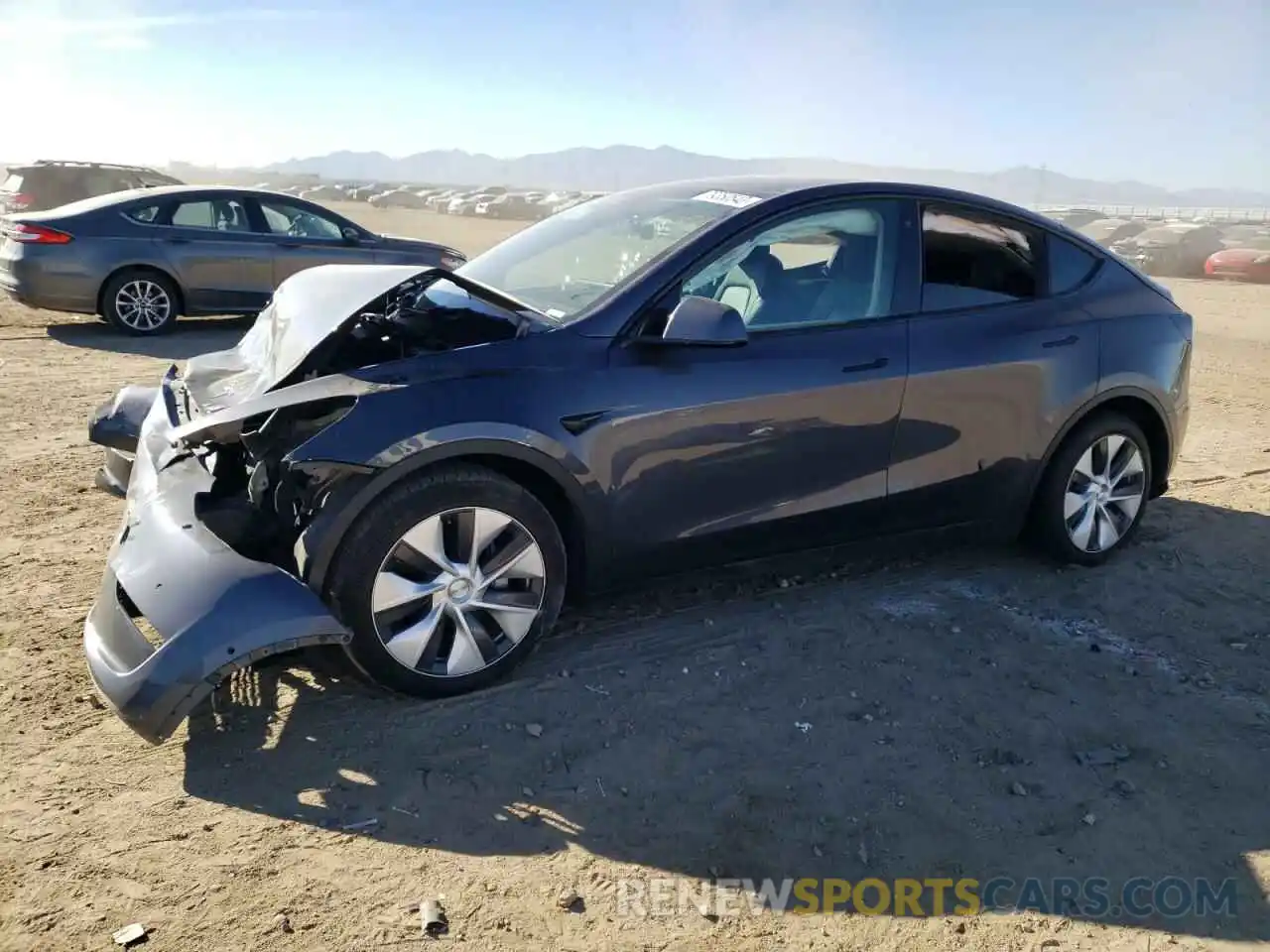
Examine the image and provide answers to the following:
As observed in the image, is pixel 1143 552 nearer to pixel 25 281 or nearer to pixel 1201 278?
pixel 25 281

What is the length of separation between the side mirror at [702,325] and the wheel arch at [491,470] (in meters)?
0.61

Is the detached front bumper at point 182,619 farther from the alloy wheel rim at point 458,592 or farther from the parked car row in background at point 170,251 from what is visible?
the parked car row in background at point 170,251

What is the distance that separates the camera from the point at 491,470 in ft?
11.5

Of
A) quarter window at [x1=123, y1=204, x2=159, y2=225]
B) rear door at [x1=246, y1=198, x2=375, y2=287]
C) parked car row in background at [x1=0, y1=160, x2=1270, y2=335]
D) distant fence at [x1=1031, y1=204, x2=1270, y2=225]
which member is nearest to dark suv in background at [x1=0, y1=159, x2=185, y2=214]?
parked car row in background at [x1=0, y1=160, x2=1270, y2=335]

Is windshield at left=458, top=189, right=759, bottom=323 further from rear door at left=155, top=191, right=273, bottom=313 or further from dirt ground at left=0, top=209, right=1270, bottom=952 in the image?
rear door at left=155, top=191, right=273, bottom=313

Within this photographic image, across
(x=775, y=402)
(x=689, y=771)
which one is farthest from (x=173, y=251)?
(x=689, y=771)

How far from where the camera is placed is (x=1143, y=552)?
203 inches

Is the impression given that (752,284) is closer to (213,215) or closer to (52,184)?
(213,215)

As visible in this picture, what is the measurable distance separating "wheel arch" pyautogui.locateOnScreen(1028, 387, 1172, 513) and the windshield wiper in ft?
7.84

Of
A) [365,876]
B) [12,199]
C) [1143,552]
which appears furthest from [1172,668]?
[12,199]

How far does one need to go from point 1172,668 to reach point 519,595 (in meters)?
2.58

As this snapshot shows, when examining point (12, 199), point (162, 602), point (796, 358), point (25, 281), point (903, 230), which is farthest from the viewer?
point (12, 199)

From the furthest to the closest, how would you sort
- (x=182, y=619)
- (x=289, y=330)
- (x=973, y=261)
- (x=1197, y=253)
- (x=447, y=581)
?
(x=1197, y=253), (x=973, y=261), (x=289, y=330), (x=447, y=581), (x=182, y=619)

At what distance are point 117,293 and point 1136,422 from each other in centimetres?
926
